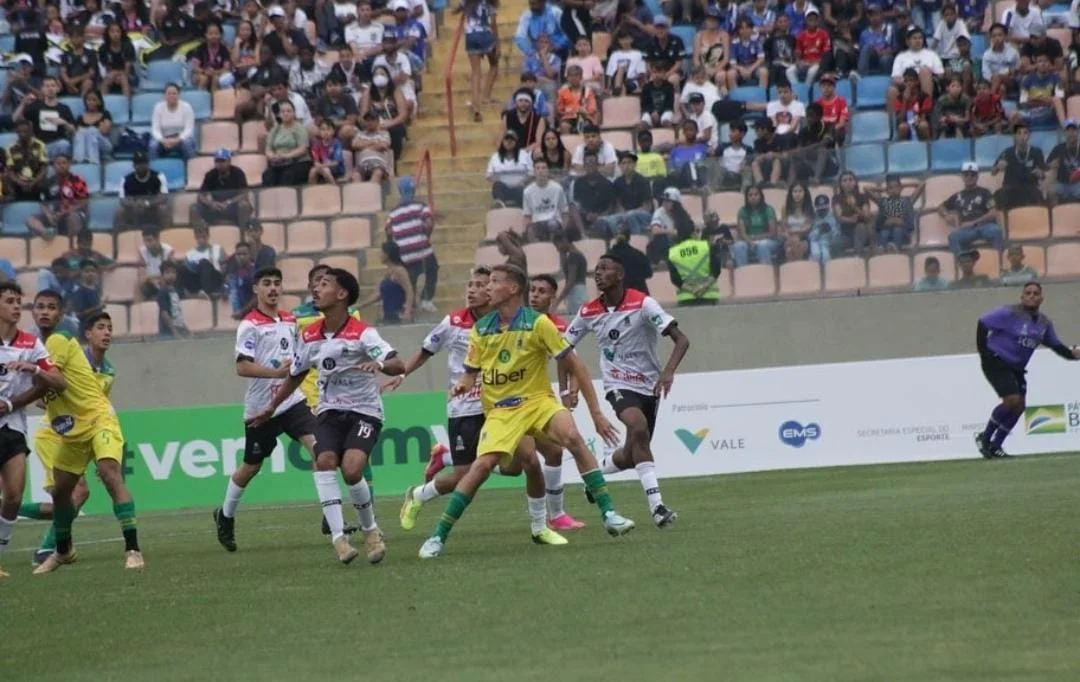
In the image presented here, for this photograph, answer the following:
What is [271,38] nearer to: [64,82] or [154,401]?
[64,82]

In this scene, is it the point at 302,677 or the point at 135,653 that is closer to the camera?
the point at 302,677

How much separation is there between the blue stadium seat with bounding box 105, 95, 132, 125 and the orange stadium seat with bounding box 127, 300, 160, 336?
514 centimetres

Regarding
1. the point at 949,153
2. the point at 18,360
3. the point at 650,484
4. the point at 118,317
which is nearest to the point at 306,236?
the point at 118,317

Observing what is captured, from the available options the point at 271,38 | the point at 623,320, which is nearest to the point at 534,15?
the point at 271,38

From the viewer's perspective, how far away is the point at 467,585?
1102cm

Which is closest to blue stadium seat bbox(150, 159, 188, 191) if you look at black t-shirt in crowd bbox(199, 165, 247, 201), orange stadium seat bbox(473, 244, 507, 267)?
black t-shirt in crowd bbox(199, 165, 247, 201)

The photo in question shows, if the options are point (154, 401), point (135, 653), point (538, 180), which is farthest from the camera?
point (154, 401)

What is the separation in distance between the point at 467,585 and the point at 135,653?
96.2 inches

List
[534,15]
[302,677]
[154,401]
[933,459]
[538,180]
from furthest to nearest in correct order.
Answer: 1. [534,15]
2. [154,401]
3. [538,180]
4. [933,459]
5. [302,677]

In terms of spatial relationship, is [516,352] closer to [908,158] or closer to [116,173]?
[908,158]

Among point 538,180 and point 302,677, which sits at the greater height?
point 538,180

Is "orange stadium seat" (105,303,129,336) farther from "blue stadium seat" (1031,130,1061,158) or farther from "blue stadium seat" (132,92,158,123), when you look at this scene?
"blue stadium seat" (1031,130,1061,158)

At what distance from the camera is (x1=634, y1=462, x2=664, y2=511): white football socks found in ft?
47.5

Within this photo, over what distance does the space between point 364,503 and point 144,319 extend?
13.0 metres
